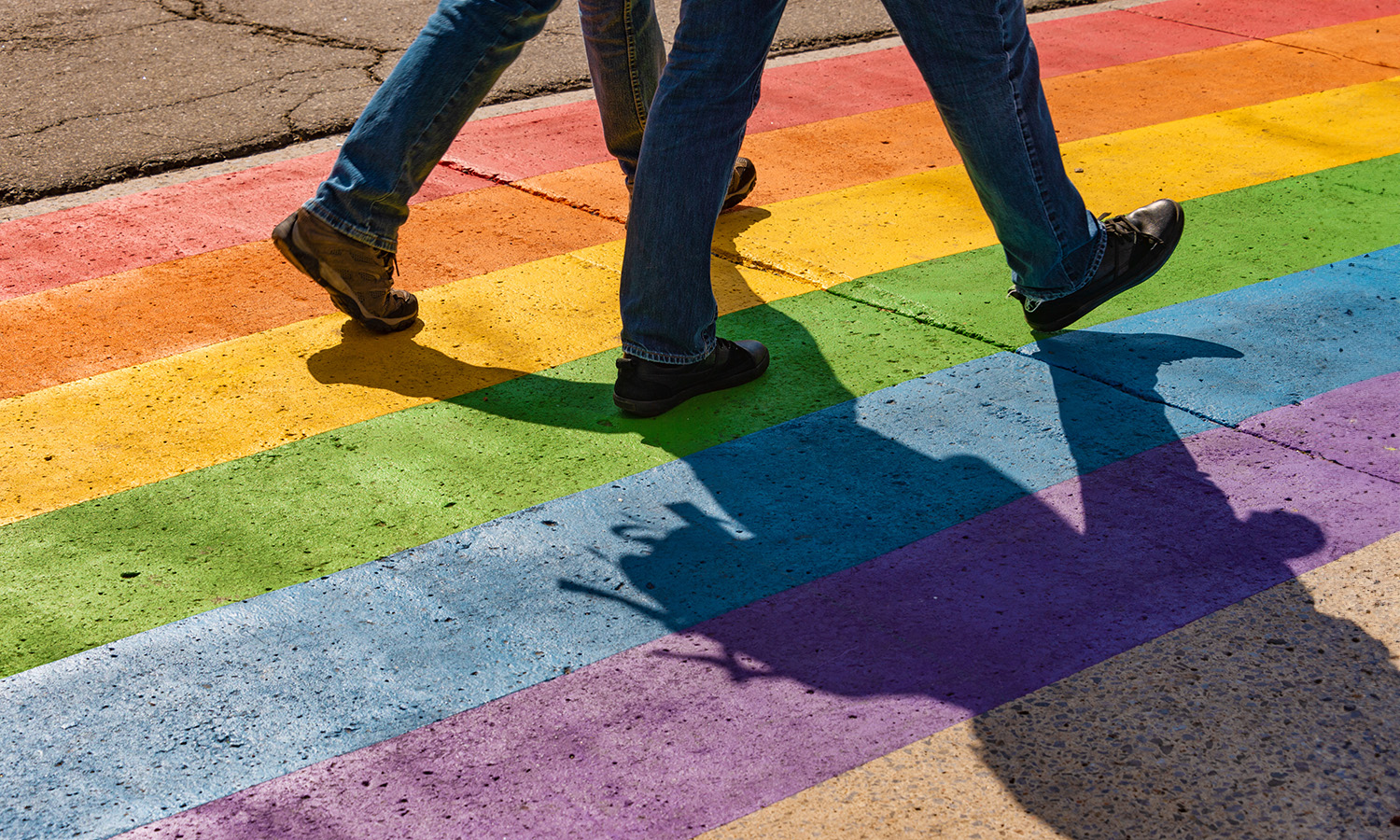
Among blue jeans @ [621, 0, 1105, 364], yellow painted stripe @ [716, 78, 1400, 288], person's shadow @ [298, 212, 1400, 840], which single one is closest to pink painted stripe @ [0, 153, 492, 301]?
yellow painted stripe @ [716, 78, 1400, 288]

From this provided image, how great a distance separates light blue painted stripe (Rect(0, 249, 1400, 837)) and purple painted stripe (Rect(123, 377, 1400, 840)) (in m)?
0.07

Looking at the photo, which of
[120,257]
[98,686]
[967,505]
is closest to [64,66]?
[120,257]

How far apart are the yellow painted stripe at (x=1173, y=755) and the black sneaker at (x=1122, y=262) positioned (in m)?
1.08

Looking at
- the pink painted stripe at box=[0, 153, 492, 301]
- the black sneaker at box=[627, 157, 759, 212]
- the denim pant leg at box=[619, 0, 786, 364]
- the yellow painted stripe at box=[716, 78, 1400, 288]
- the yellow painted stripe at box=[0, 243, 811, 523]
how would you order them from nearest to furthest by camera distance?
1. the denim pant leg at box=[619, 0, 786, 364]
2. the yellow painted stripe at box=[0, 243, 811, 523]
3. the pink painted stripe at box=[0, 153, 492, 301]
4. the yellow painted stripe at box=[716, 78, 1400, 288]
5. the black sneaker at box=[627, 157, 759, 212]

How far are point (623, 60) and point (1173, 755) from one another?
249 centimetres

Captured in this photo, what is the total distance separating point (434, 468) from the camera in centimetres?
298

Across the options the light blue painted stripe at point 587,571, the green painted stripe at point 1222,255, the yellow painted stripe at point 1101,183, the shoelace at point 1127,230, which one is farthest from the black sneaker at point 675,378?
the shoelace at point 1127,230

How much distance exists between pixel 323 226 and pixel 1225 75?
14.9 feet

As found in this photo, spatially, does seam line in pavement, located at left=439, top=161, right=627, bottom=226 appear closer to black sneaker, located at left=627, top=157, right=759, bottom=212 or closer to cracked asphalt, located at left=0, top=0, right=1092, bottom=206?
black sneaker, located at left=627, top=157, right=759, bottom=212

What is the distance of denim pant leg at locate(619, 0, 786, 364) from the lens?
113 inches

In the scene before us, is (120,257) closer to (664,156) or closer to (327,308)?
(327,308)

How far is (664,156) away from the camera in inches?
116

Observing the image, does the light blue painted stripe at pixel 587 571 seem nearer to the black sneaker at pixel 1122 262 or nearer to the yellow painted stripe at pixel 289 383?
the black sneaker at pixel 1122 262

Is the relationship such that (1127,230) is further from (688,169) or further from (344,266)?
(344,266)
